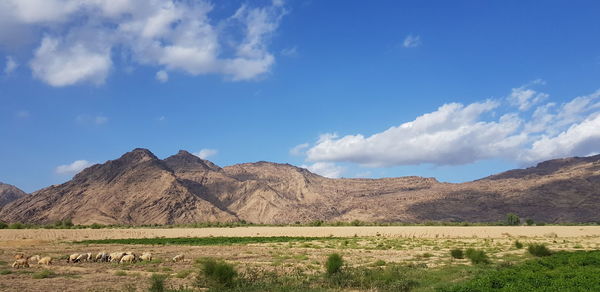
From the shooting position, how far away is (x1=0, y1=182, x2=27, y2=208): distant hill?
179750 mm

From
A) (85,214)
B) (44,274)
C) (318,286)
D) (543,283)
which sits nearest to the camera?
(543,283)

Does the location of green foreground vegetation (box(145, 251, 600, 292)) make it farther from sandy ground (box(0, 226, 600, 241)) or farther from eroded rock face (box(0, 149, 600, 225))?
eroded rock face (box(0, 149, 600, 225))

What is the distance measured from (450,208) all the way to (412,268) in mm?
101571

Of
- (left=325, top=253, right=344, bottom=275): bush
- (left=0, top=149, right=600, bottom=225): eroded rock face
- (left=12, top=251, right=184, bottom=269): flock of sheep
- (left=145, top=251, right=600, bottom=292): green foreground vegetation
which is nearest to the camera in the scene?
(left=145, top=251, right=600, bottom=292): green foreground vegetation

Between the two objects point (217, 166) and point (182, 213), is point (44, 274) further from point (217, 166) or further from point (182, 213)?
point (217, 166)

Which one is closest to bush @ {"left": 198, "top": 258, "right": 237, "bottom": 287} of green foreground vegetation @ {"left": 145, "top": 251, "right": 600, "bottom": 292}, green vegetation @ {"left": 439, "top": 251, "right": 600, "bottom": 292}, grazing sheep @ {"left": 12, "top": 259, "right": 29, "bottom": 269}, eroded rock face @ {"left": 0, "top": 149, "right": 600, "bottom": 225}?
green foreground vegetation @ {"left": 145, "top": 251, "right": 600, "bottom": 292}

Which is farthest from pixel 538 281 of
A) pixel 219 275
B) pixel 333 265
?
pixel 219 275

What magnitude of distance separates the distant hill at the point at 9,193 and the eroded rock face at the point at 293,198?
2281 inches

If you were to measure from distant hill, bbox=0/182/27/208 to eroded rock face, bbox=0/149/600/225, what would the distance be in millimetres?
57946

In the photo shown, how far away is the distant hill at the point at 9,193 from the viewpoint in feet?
590

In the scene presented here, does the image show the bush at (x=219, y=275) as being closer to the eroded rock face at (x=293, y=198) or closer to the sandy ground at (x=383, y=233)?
the sandy ground at (x=383, y=233)

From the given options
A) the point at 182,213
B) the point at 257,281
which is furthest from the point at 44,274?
the point at 182,213

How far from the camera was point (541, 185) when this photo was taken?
123m

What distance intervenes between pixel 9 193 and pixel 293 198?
407 ft
